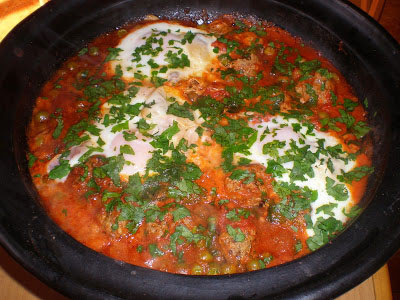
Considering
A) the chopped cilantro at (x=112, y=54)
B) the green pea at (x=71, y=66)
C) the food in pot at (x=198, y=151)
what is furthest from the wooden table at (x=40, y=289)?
the chopped cilantro at (x=112, y=54)

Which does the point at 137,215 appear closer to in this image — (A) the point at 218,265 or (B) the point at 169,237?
(B) the point at 169,237

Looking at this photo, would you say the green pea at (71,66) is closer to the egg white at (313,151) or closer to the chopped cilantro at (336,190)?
the egg white at (313,151)

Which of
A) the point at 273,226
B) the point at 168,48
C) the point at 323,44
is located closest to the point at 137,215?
the point at 273,226

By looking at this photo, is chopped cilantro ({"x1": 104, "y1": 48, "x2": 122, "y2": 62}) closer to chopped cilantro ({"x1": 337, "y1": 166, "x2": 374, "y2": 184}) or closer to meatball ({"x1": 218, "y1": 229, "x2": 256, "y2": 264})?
meatball ({"x1": 218, "y1": 229, "x2": 256, "y2": 264})

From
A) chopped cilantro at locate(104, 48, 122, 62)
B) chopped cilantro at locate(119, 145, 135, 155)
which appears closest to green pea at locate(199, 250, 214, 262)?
chopped cilantro at locate(119, 145, 135, 155)

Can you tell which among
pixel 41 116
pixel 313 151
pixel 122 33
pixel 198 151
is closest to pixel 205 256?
pixel 198 151

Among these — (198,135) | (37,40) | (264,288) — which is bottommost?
(264,288)
